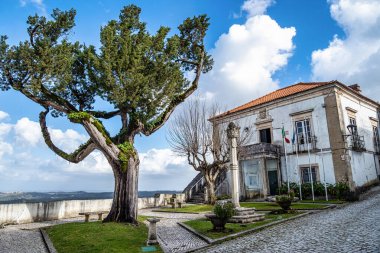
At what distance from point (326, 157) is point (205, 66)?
1176 cm

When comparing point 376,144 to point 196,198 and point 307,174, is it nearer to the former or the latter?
point 307,174

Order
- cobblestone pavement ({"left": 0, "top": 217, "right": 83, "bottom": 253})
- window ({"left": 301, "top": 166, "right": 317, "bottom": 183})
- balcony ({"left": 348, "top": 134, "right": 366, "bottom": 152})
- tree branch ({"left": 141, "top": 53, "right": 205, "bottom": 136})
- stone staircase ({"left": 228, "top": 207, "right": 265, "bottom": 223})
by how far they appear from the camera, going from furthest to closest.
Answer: window ({"left": 301, "top": 166, "right": 317, "bottom": 183}) → balcony ({"left": 348, "top": 134, "right": 366, "bottom": 152}) → tree branch ({"left": 141, "top": 53, "right": 205, "bottom": 136}) → stone staircase ({"left": 228, "top": 207, "right": 265, "bottom": 223}) → cobblestone pavement ({"left": 0, "top": 217, "right": 83, "bottom": 253})

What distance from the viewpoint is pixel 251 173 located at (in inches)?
1020

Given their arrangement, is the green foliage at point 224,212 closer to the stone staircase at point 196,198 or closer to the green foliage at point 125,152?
the green foliage at point 125,152

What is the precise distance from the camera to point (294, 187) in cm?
2261

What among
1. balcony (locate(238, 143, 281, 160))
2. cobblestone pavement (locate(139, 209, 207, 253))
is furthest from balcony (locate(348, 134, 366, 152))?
cobblestone pavement (locate(139, 209, 207, 253))

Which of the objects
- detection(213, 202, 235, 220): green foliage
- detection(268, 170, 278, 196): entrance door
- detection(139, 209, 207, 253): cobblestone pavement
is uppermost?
detection(268, 170, 278, 196): entrance door

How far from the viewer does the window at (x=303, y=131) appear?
2285 centimetres

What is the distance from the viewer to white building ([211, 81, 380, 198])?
2114 cm

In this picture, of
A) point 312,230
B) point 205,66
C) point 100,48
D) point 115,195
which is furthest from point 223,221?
point 205,66

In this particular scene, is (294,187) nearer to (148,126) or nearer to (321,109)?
(321,109)

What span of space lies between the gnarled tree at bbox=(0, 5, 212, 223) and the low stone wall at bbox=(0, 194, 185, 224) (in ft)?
12.3

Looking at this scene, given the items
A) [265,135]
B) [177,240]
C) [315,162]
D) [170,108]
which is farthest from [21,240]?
[265,135]

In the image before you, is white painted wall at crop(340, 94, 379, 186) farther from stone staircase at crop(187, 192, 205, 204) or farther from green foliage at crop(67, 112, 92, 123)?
green foliage at crop(67, 112, 92, 123)
